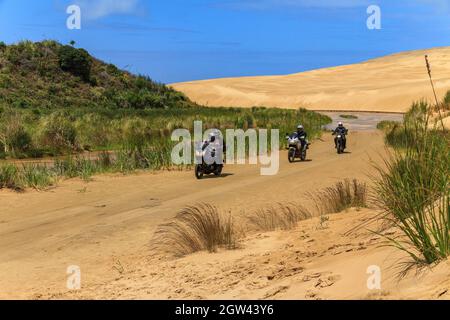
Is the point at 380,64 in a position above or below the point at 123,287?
above

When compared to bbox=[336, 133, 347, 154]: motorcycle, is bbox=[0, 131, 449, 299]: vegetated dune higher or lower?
lower

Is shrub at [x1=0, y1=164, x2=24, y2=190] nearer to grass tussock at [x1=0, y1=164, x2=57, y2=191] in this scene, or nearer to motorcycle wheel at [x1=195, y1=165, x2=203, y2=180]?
grass tussock at [x1=0, y1=164, x2=57, y2=191]

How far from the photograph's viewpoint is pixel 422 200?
616cm

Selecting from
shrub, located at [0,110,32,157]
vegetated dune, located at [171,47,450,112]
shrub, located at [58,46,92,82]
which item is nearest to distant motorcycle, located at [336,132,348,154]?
shrub, located at [0,110,32,157]

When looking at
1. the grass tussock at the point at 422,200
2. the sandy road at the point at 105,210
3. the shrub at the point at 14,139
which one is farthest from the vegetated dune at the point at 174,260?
the shrub at the point at 14,139

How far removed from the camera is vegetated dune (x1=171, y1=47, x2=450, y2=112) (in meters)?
90.4

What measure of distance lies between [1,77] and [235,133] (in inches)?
1198

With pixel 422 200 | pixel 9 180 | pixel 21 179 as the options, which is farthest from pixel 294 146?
pixel 422 200

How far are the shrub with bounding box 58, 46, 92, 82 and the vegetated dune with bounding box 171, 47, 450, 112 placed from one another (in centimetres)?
3063

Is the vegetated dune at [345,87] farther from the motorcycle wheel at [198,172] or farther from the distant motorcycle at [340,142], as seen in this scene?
the motorcycle wheel at [198,172]

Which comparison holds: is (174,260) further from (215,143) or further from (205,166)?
(205,166)
